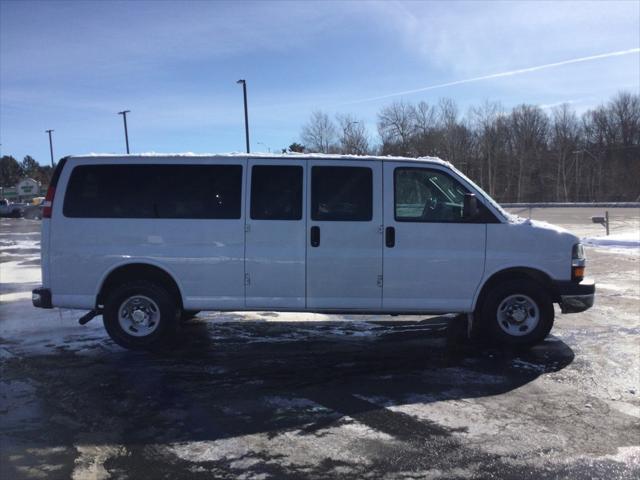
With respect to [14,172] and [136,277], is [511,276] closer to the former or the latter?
[136,277]

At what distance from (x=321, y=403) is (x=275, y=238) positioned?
7.10ft

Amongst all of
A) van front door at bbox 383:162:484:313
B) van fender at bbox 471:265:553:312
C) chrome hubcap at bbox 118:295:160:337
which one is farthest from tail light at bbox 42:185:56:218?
van fender at bbox 471:265:553:312

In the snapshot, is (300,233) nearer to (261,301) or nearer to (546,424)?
(261,301)

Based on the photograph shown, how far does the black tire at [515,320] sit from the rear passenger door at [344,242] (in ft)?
4.30

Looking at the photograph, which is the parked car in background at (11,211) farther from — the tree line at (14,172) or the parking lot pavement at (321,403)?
the tree line at (14,172)

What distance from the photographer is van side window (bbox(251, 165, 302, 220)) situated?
6.46 meters

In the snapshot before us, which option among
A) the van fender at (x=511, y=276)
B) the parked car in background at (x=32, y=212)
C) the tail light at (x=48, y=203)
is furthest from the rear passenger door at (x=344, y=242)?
the parked car in background at (x=32, y=212)

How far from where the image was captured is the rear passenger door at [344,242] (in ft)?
21.0

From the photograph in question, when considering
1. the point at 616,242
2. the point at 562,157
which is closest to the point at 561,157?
the point at 562,157

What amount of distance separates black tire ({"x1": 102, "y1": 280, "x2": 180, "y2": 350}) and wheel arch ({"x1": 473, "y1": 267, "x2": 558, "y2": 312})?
11.9 ft

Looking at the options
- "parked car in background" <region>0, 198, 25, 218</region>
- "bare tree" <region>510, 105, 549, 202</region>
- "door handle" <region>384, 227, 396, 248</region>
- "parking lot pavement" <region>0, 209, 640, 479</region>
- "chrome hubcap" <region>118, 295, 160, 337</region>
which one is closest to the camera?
"parking lot pavement" <region>0, 209, 640, 479</region>

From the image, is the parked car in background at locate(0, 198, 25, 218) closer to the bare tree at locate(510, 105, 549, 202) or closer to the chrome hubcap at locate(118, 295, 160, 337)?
the chrome hubcap at locate(118, 295, 160, 337)

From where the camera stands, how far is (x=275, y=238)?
21.1 feet

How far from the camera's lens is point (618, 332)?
7391mm
